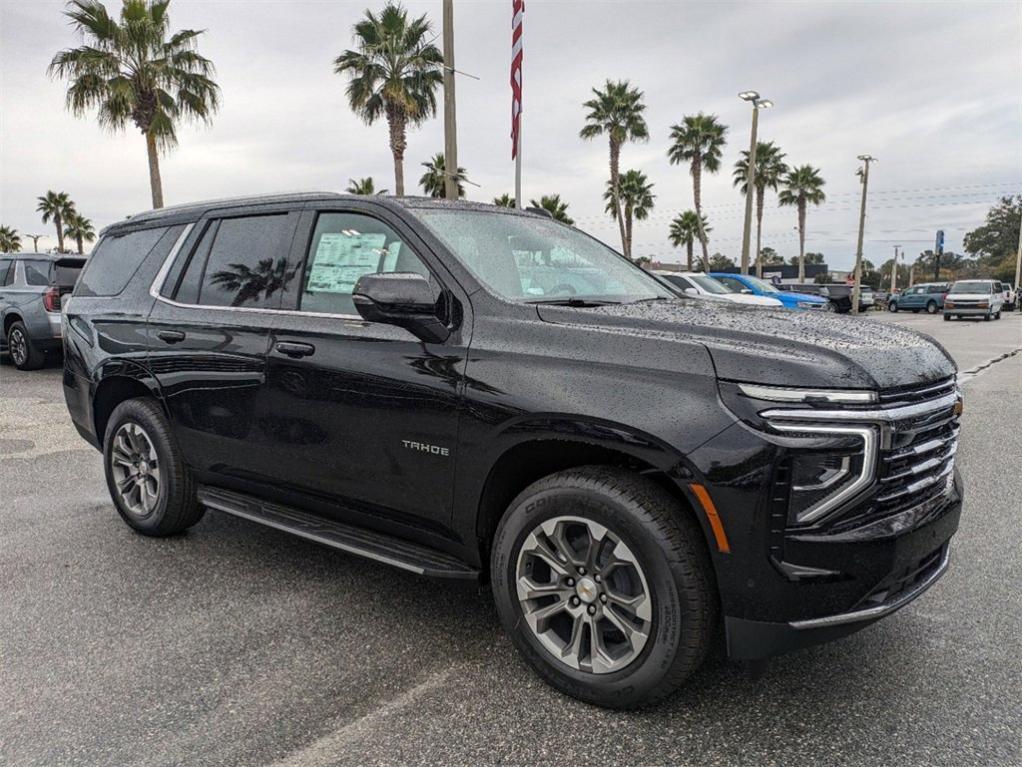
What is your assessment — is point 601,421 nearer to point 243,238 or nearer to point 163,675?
point 163,675

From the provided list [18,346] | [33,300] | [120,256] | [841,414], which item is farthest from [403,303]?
[18,346]

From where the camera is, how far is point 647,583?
7.87 feet

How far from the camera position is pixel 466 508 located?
111 inches

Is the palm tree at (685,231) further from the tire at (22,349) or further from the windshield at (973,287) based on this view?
the tire at (22,349)

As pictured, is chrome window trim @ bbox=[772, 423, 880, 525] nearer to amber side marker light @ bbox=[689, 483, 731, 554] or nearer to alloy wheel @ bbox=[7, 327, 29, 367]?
amber side marker light @ bbox=[689, 483, 731, 554]

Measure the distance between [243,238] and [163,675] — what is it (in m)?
2.05

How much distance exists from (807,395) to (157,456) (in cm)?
336

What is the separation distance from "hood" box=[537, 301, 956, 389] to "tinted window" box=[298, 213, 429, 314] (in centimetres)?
81

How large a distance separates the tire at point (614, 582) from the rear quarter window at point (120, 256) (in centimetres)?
276

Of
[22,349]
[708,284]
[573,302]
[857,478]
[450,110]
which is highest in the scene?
[450,110]

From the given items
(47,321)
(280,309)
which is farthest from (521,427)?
(47,321)

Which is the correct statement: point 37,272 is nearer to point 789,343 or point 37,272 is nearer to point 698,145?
point 789,343

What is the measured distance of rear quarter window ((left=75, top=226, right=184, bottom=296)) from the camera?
423 centimetres

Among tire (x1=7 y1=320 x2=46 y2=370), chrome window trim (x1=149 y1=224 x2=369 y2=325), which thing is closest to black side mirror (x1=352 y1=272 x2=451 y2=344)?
chrome window trim (x1=149 y1=224 x2=369 y2=325)
